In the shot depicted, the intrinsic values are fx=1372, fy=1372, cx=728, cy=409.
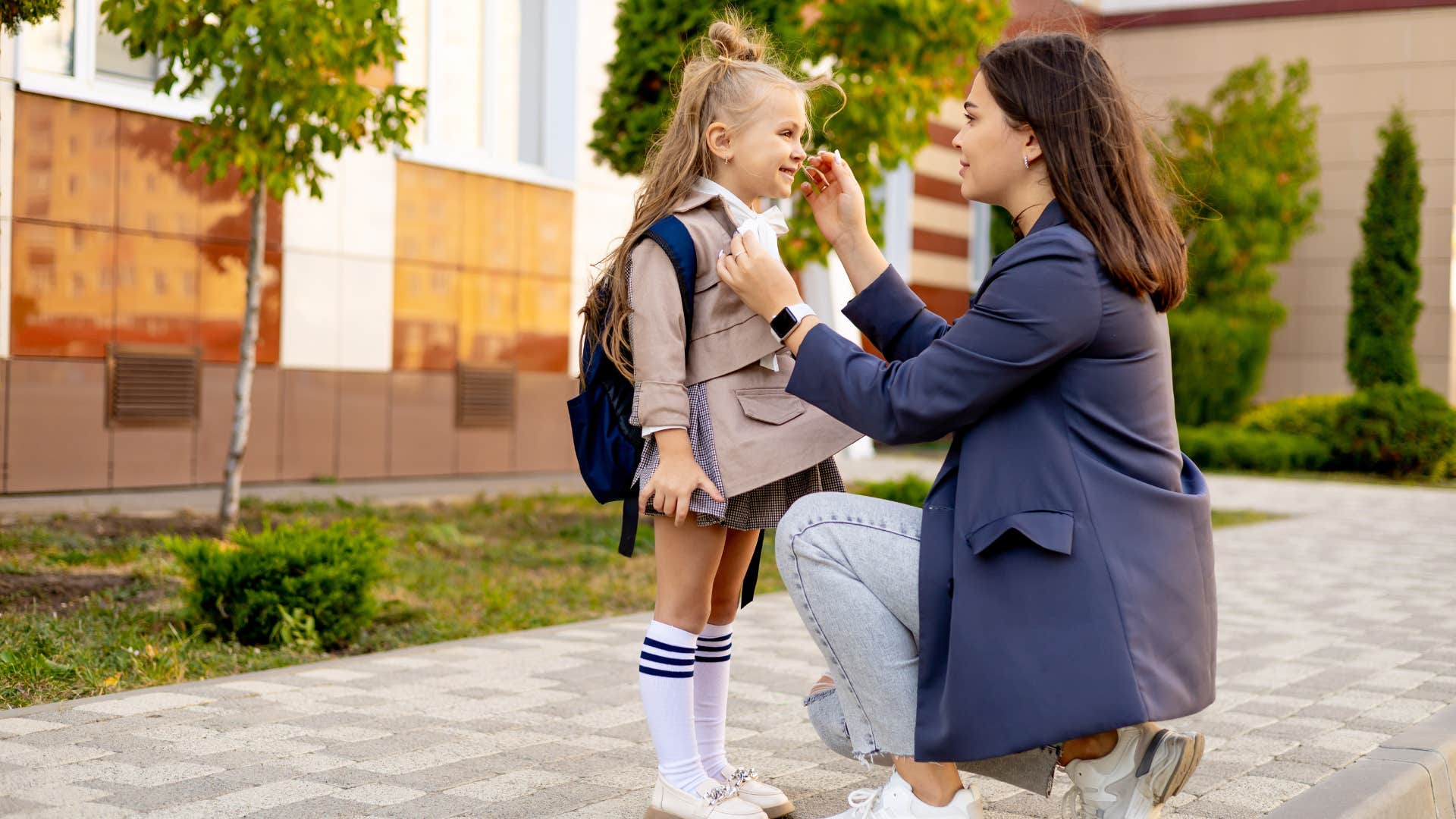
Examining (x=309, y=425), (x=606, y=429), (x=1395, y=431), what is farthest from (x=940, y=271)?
(x=606, y=429)

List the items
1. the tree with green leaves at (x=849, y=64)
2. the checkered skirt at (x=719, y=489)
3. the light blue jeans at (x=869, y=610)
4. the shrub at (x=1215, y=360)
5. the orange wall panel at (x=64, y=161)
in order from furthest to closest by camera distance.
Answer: the shrub at (x=1215, y=360)
the orange wall panel at (x=64, y=161)
the tree with green leaves at (x=849, y=64)
the checkered skirt at (x=719, y=489)
the light blue jeans at (x=869, y=610)

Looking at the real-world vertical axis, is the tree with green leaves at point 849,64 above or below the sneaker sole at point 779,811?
above

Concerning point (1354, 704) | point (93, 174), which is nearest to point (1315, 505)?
point (1354, 704)

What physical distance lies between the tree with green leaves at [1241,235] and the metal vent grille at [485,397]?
11341 millimetres

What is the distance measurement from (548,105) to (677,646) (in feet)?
35.2

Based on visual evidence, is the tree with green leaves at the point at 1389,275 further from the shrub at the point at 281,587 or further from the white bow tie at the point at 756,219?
the white bow tie at the point at 756,219

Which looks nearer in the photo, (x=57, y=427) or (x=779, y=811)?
(x=779, y=811)

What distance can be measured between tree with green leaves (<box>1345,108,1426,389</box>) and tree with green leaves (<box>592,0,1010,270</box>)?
11.9m

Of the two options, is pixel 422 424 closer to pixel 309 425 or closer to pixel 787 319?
pixel 309 425

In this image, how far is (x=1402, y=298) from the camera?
1852cm

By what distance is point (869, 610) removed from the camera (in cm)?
266

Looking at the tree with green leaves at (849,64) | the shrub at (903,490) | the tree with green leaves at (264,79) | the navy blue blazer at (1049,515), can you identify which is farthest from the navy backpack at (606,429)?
the shrub at (903,490)

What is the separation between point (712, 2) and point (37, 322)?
4.79 m

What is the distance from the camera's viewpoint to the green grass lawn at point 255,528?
4.39 metres
